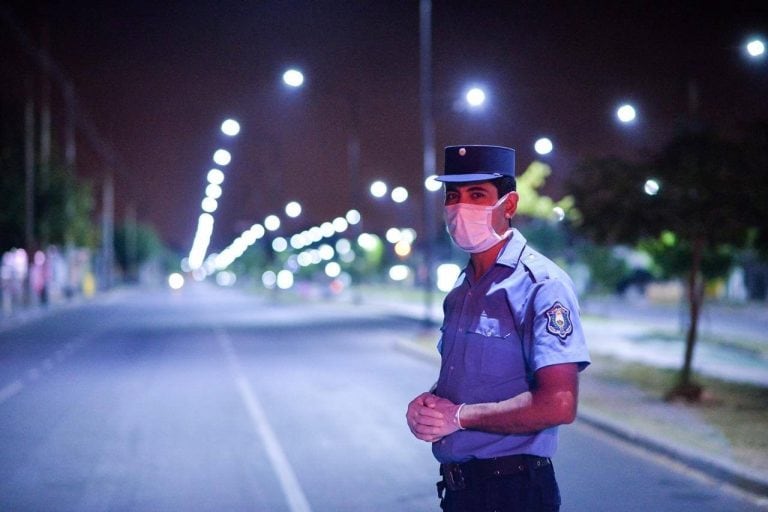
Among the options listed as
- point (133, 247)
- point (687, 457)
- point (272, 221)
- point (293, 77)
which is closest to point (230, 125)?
point (293, 77)

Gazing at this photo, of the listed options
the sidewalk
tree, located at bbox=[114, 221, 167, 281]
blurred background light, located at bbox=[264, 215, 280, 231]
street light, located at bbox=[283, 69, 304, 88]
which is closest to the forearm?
the sidewalk

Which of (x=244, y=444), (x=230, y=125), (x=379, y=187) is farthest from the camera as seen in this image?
(x=379, y=187)

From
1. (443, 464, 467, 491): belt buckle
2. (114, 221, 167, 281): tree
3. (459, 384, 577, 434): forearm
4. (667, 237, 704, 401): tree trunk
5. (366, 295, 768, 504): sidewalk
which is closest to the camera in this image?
(459, 384, 577, 434): forearm

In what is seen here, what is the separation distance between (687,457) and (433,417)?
7.16 metres

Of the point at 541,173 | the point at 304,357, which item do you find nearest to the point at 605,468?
the point at 304,357

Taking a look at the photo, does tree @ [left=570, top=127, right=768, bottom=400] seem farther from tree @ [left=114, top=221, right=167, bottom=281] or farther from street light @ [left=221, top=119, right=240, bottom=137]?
tree @ [left=114, top=221, right=167, bottom=281]

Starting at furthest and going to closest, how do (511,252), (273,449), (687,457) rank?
(273,449)
(687,457)
(511,252)

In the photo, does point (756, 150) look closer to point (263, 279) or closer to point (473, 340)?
point (473, 340)

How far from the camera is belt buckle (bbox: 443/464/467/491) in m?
3.41

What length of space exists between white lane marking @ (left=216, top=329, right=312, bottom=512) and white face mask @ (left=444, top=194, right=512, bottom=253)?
495cm

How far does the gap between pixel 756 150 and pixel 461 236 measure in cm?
1062

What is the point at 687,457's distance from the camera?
32.0 feet

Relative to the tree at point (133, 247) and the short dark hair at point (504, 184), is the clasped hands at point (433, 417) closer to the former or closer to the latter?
the short dark hair at point (504, 184)

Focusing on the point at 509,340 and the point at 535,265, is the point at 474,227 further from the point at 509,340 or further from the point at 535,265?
the point at 509,340
